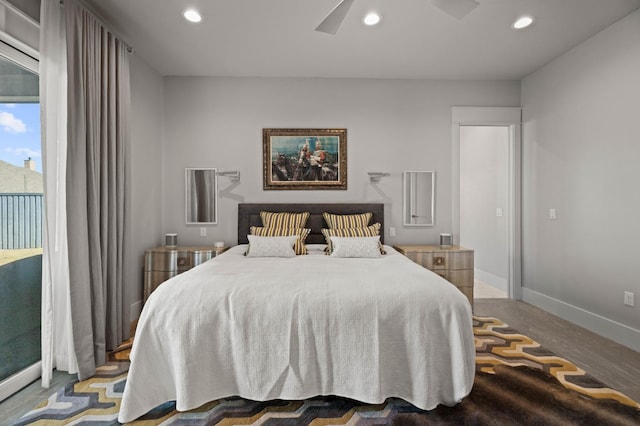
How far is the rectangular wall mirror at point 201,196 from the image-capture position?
384 centimetres

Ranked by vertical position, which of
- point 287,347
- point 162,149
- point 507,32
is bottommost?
point 287,347

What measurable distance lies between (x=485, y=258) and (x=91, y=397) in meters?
4.94

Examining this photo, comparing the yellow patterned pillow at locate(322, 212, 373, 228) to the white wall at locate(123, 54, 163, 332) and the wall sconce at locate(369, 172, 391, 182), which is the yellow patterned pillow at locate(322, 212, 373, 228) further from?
the white wall at locate(123, 54, 163, 332)

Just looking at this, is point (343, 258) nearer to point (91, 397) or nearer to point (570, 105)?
point (91, 397)

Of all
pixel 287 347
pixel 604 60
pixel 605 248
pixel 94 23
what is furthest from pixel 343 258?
pixel 604 60

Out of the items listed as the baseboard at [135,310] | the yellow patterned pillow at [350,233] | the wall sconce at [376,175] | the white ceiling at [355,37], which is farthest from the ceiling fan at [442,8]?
the baseboard at [135,310]

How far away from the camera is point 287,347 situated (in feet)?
5.77

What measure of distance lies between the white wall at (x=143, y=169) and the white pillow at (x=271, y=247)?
120 centimetres

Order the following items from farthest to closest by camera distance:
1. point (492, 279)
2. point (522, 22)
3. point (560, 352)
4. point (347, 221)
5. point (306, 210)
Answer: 1. point (492, 279)
2. point (306, 210)
3. point (347, 221)
4. point (522, 22)
5. point (560, 352)

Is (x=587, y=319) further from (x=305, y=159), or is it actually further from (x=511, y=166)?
(x=305, y=159)

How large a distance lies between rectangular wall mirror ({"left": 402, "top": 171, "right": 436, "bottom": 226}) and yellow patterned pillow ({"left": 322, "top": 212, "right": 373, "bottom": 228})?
0.60m

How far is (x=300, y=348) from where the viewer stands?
1.77m

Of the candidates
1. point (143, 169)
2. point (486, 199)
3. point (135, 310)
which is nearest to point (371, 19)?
point (143, 169)

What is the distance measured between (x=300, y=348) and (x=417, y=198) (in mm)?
2700
